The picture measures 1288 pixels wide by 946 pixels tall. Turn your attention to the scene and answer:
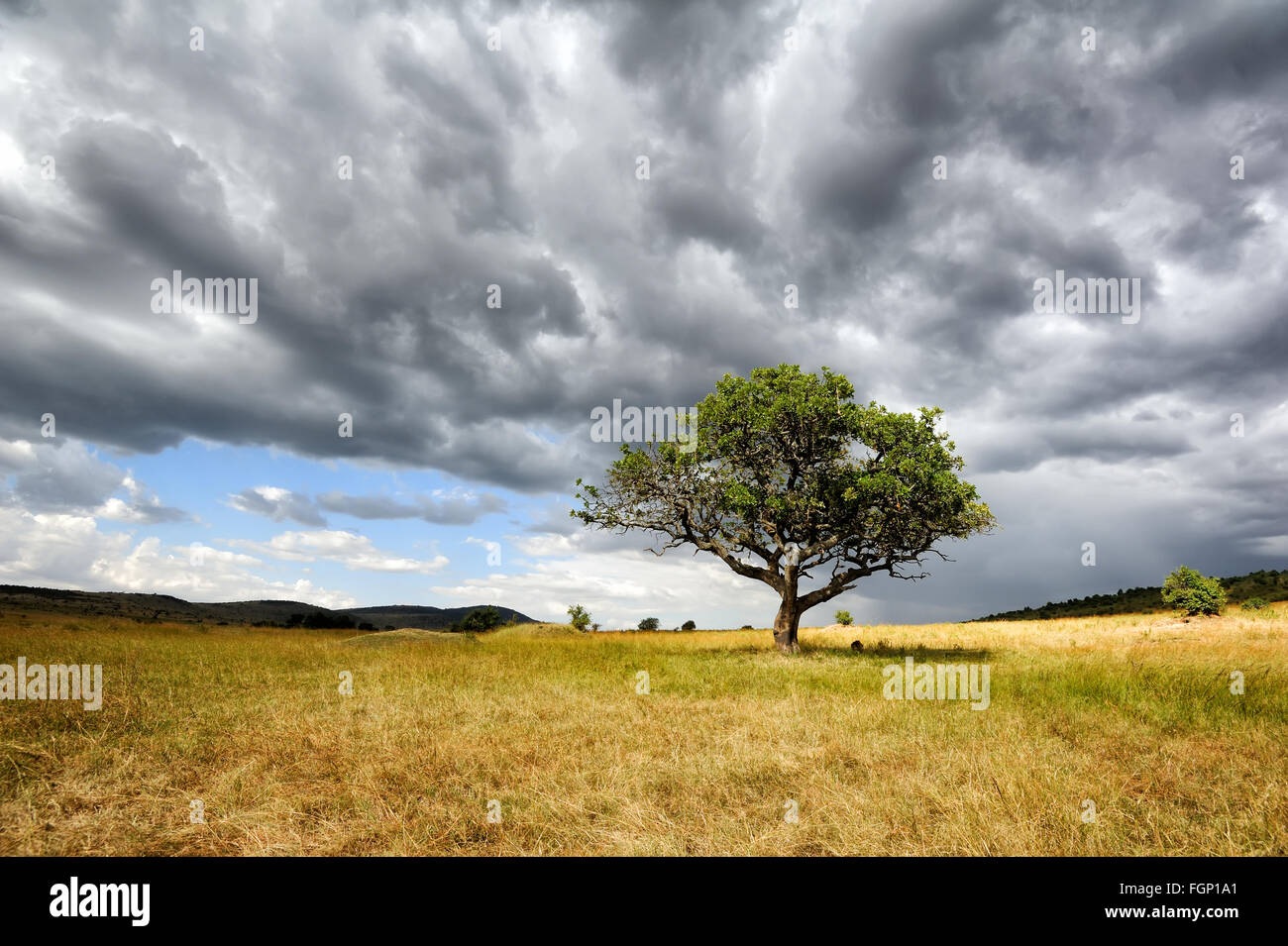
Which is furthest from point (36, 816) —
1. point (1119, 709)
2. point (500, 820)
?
point (1119, 709)

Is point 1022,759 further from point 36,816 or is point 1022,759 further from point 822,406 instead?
point 822,406

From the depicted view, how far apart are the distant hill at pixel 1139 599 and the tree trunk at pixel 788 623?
192 ft

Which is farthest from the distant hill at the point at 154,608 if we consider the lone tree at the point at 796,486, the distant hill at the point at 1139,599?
the distant hill at the point at 1139,599

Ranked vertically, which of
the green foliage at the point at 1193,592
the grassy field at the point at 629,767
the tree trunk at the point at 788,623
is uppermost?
the grassy field at the point at 629,767

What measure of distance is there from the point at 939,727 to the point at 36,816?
10.8 meters

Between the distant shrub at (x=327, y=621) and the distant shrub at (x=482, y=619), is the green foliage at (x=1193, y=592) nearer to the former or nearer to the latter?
the distant shrub at (x=482, y=619)

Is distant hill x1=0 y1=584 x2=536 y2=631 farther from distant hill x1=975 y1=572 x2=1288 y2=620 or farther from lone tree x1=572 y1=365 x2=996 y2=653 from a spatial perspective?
distant hill x1=975 y1=572 x2=1288 y2=620

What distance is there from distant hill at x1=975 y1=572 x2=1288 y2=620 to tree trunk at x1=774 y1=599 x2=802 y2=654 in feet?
192

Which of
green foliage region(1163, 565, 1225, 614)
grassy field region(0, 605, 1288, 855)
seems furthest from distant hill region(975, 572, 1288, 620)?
grassy field region(0, 605, 1288, 855)

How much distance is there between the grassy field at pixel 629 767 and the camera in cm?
475

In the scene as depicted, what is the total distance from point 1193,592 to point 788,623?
1641 inches

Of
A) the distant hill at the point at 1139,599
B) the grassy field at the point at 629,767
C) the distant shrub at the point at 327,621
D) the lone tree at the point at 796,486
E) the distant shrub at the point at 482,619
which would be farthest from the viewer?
the distant hill at the point at 1139,599

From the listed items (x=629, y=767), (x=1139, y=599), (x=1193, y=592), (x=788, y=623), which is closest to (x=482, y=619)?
(x=788, y=623)
